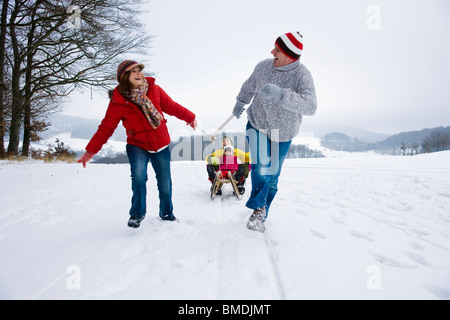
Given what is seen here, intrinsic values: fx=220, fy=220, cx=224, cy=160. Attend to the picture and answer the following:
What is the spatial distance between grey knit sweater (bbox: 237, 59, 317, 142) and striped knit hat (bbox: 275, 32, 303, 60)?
114mm

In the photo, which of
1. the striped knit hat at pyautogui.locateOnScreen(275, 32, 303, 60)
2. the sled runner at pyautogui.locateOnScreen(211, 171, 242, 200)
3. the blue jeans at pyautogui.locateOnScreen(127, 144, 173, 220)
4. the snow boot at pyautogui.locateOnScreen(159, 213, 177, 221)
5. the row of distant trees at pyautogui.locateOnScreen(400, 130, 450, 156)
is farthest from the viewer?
the row of distant trees at pyautogui.locateOnScreen(400, 130, 450, 156)

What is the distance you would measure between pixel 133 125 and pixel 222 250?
5.40 ft

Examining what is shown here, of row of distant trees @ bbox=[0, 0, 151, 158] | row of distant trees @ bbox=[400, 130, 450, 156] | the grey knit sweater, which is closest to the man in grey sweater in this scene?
the grey knit sweater

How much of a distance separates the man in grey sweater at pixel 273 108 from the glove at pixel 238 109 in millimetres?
37

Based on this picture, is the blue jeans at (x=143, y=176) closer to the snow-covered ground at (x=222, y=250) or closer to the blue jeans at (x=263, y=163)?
the snow-covered ground at (x=222, y=250)

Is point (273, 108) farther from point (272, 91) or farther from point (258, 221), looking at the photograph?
point (258, 221)

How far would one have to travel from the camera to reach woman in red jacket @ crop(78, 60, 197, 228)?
7.65ft

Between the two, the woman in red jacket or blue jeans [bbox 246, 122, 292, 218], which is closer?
the woman in red jacket

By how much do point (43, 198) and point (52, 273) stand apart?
9.51ft

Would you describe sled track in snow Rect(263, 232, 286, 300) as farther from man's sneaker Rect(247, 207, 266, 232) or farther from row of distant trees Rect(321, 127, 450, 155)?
row of distant trees Rect(321, 127, 450, 155)

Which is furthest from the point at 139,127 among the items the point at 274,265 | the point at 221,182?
the point at 221,182

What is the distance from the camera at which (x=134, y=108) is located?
7.84 feet
